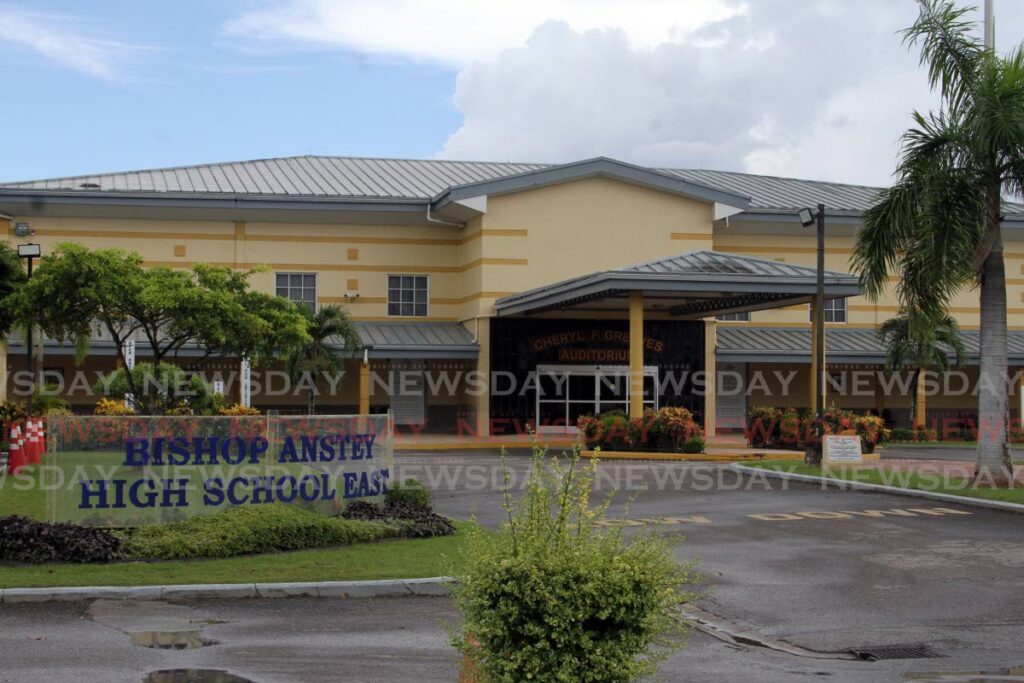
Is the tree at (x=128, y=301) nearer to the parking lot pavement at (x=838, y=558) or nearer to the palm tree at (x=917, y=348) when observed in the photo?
the parking lot pavement at (x=838, y=558)

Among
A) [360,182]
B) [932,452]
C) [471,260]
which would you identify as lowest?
[932,452]

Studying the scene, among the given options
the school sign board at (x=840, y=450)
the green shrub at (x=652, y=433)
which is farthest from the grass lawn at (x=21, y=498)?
the school sign board at (x=840, y=450)

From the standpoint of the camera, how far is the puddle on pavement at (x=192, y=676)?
8047 mm

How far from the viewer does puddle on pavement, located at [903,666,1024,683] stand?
8.42 meters

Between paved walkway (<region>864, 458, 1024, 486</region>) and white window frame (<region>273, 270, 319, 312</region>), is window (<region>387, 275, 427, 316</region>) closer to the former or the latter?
white window frame (<region>273, 270, 319, 312</region>)

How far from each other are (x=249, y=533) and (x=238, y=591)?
2.26 m

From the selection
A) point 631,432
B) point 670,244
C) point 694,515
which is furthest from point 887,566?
point 670,244

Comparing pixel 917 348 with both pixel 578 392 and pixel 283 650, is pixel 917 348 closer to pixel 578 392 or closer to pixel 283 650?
pixel 578 392

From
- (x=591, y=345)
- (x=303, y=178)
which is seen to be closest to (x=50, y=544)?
(x=591, y=345)

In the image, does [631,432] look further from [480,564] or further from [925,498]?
[480,564]

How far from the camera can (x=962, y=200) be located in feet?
67.5

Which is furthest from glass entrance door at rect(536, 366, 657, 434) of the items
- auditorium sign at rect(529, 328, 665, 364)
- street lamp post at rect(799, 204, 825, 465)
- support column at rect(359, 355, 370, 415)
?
street lamp post at rect(799, 204, 825, 465)

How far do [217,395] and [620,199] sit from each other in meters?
16.0

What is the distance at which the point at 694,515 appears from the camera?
58.6 ft
